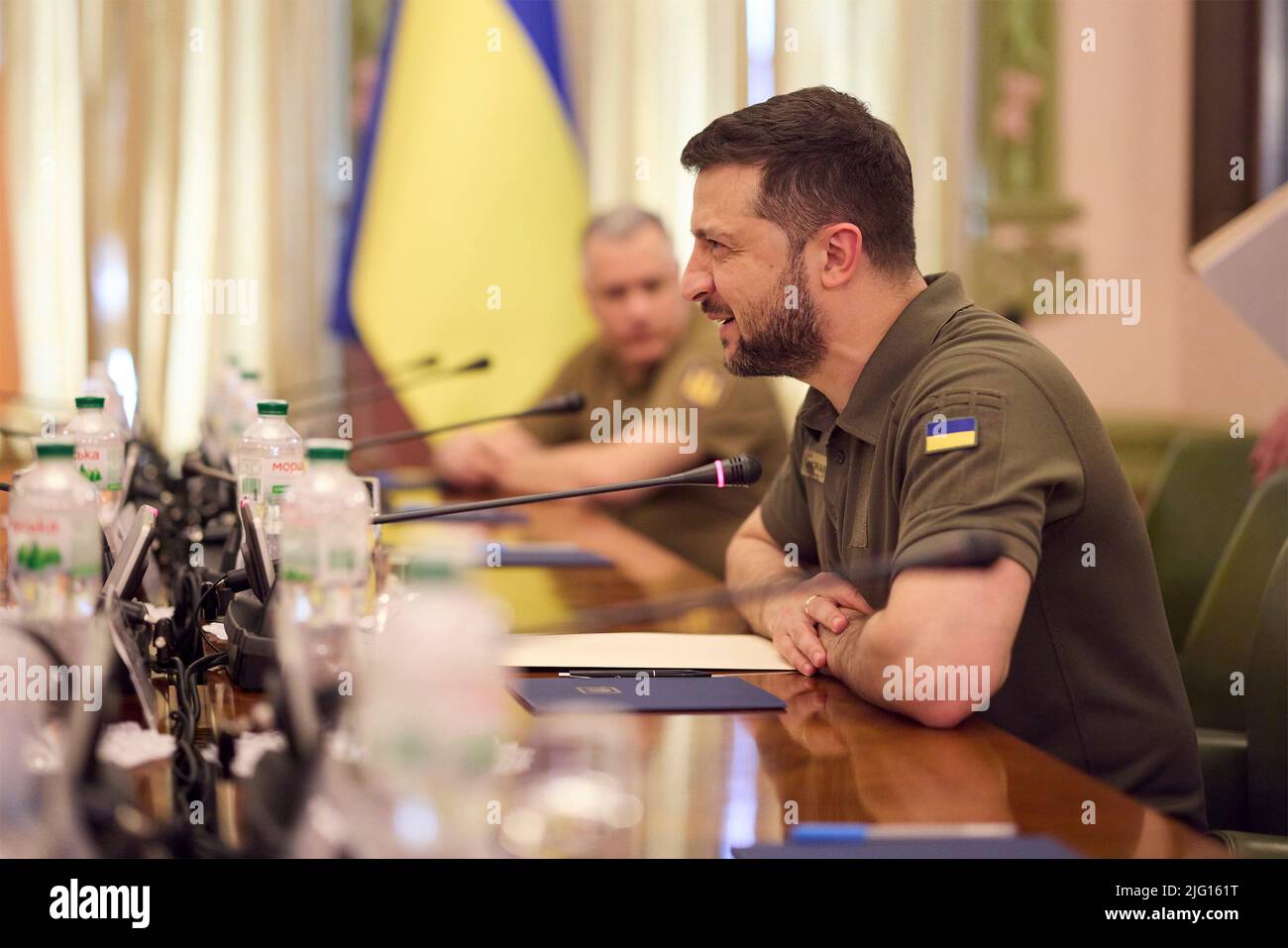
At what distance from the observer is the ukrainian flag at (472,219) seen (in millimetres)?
4188

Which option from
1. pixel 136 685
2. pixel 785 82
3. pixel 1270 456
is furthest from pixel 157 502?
pixel 785 82

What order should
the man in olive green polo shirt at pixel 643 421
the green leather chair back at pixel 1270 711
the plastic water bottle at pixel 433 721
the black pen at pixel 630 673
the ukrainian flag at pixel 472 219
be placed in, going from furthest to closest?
1. the ukrainian flag at pixel 472 219
2. the man in olive green polo shirt at pixel 643 421
3. the green leather chair back at pixel 1270 711
4. the black pen at pixel 630 673
5. the plastic water bottle at pixel 433 721

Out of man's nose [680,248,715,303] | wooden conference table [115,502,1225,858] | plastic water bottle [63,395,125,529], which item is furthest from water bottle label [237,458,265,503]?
man's nose [680,248,715,303]

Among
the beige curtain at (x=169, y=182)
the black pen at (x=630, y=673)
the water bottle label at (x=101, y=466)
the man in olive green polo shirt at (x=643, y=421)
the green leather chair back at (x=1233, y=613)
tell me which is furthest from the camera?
the beige curtain at (x=169, y=182)

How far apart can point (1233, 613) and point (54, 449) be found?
1472 millimetres

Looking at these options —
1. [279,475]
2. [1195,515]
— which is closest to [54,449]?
[279,475]

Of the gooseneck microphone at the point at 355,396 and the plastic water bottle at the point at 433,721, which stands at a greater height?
the gooseneck microphone at the point at 355,396

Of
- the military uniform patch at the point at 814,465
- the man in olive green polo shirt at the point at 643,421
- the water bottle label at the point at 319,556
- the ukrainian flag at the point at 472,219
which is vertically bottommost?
the water bottle label at the point at 319,556

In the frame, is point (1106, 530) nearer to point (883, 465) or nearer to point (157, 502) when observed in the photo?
point (883, 465)

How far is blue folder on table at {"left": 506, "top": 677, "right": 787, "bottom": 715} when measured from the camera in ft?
3.78

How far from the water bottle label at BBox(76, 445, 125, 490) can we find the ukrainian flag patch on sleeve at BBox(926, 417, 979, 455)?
0.95 meters

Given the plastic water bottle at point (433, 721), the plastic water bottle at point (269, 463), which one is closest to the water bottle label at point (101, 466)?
the plastic water bottle at point (269, 463)

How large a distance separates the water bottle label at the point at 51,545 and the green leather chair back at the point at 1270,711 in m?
1.21

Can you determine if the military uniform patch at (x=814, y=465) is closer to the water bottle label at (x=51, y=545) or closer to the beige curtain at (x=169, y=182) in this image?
the water bottle label at (x=51, y=545)
